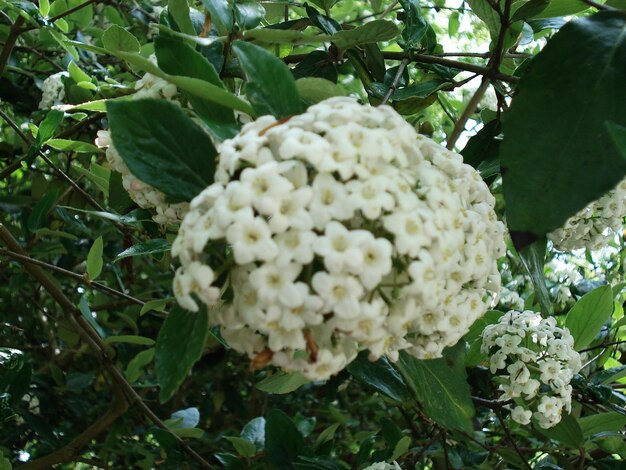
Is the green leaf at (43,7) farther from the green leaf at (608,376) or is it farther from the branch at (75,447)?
the green leaf at (608,376)

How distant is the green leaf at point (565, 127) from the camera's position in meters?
0.88

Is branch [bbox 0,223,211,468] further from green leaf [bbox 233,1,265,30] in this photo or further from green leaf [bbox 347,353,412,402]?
green leaf [bbox 233,1,265,30]

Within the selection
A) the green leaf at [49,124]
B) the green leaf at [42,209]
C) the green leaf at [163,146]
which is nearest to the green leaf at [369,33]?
the green leaf at [163,146]

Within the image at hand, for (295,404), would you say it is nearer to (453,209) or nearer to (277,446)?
(277,446)

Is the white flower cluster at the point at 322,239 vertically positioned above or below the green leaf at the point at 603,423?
above

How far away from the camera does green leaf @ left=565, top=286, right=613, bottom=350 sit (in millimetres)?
1808

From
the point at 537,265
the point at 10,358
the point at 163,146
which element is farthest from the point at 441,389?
the point at 10,358

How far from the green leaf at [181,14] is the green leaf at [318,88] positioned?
0.26 metres

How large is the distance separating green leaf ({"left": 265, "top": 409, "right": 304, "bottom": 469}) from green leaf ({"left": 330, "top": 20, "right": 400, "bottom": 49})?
893 mm

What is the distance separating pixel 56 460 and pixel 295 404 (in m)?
1.20

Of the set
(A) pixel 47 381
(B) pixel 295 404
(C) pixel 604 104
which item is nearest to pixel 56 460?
(A) pixel 47 381

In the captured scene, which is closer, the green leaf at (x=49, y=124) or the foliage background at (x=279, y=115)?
the foliage background at (x=279, y=115)

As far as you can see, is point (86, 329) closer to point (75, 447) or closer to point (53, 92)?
point (75, 447)

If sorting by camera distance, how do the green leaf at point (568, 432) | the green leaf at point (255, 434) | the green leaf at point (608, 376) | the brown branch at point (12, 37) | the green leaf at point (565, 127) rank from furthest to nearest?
the green leaf at point (255, 434) → the brown branch at point (12, 37) → the green leaf at point (608, 376) → the green leaf at point (568, 432) → the green leaf at point (565, 127)
